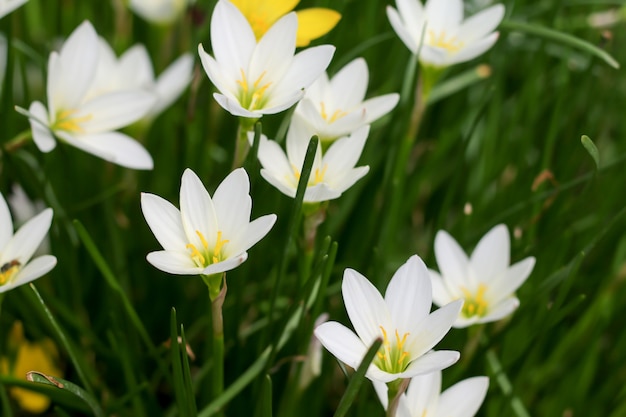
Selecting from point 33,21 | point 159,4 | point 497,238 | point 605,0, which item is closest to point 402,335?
point 497,238

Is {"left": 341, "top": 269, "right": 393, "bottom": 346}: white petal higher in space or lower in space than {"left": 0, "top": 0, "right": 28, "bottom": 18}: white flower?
lower

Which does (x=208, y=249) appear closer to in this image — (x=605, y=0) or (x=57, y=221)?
(x=57, y=221)

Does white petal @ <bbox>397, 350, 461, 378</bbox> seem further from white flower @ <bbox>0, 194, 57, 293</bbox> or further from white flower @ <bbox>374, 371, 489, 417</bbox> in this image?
white flower @ <bbox>0, 194, 57, 293</bbox>

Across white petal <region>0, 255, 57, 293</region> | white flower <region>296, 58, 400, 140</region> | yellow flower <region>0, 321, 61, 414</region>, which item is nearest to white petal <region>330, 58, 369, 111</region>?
white flower <region>296, 58, 400, 140</region>

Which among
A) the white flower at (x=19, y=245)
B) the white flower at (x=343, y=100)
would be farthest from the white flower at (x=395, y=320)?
the white flower at (x=19, y=245)

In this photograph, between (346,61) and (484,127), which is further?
(484,127)

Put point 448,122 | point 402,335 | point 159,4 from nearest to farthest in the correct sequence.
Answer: point 402,335
point 159,4
point 448,122
